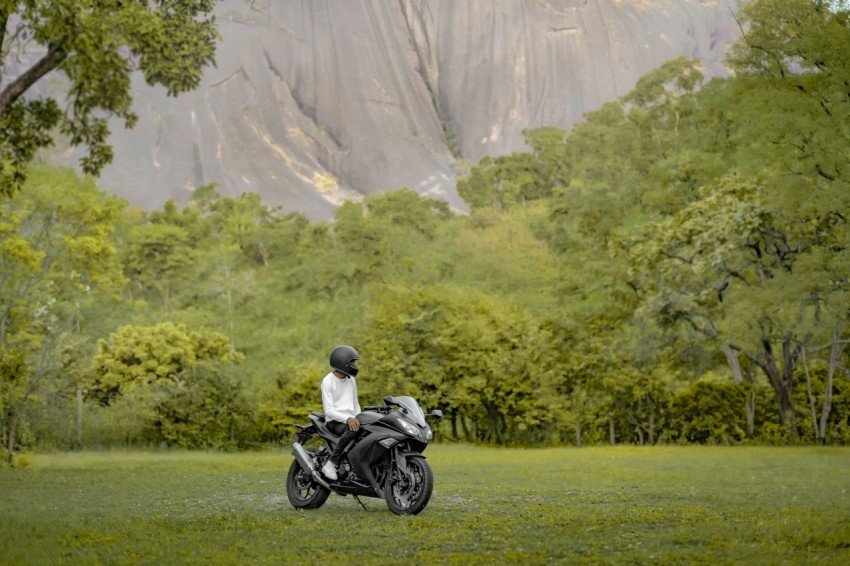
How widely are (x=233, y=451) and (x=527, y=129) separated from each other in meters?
53.8

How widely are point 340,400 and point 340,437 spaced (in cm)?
39

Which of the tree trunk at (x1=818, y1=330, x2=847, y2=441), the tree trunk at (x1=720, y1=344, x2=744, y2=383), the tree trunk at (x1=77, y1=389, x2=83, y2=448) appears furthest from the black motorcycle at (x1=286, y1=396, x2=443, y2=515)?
the tree trunk at (x1=720, y1=344, x2=744, y2=383)

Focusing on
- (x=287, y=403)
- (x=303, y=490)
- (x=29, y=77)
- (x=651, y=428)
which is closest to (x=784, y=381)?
(x=651, y=428)

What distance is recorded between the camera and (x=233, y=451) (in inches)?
973

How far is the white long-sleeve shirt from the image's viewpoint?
962cm

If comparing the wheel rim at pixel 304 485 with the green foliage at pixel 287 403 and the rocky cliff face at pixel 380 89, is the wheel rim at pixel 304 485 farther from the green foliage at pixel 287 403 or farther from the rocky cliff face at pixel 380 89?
the rocky cliff face at pixel 380 89

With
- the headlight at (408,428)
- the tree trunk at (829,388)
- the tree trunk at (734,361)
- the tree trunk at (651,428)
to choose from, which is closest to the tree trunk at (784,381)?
the tree trunk at (829,388)

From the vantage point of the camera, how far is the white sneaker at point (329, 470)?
959cm

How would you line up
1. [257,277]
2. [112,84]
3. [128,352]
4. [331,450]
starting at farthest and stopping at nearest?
[257,277] < [128,352] < [112,84] < [331,450]

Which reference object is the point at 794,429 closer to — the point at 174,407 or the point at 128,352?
the point at 174,407

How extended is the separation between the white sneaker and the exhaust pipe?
8cm

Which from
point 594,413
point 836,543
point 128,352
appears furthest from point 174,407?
point 836,543

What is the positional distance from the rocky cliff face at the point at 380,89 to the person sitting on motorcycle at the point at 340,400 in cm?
5686

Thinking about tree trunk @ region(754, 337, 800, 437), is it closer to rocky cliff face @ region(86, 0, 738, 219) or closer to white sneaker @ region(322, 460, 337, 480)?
white sneaker @ region(322, 460, 337, 480)
